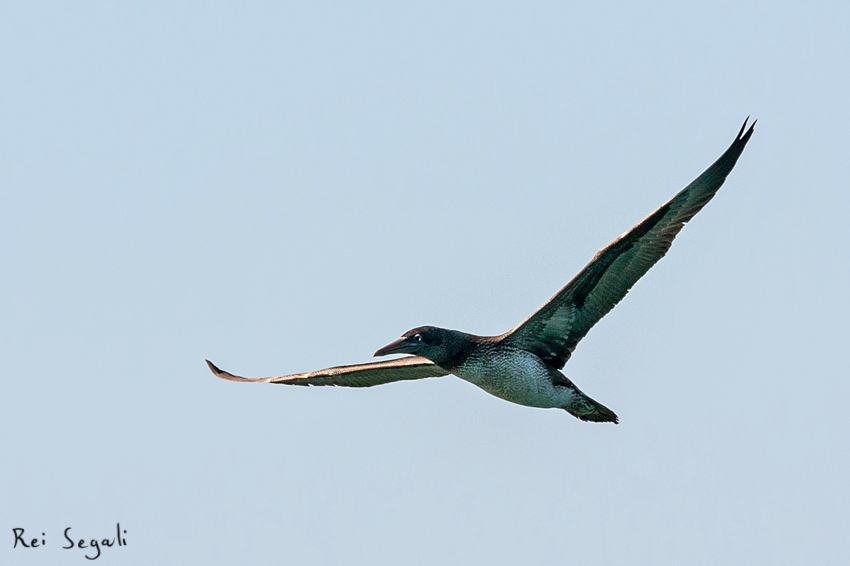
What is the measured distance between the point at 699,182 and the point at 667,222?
0.72m

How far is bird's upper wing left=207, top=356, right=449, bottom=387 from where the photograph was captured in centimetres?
2177

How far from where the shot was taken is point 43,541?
849 inches

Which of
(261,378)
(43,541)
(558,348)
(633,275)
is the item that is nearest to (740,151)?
(633,275)

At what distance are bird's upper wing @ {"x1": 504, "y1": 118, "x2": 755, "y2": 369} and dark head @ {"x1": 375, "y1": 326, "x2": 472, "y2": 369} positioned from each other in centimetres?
71

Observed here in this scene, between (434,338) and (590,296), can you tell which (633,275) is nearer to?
(590,296)

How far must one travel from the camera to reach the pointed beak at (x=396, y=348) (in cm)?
1938

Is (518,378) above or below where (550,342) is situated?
below

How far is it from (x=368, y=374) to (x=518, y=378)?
3.43 meters

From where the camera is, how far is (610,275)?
19406mm

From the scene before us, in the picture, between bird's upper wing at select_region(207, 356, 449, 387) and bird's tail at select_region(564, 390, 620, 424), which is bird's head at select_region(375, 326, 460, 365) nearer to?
bird's upper wing at select_region(207, 356, 449, 387)

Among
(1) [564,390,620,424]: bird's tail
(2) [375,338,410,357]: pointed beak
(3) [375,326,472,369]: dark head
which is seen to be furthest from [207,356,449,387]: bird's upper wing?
(1) [564,390,620,424]: bird's tail

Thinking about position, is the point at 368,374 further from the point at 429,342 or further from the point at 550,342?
the point at 550,342

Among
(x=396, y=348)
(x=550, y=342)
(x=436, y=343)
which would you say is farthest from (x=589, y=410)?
(x=396, y=348)

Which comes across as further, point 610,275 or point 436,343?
point 436,343
